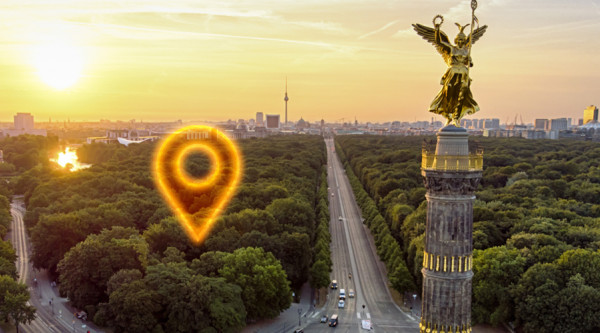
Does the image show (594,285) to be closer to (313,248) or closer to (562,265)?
(562,265)

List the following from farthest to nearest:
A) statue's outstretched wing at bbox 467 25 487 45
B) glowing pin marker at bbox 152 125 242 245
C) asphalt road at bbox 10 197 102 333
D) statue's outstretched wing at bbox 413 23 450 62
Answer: glowing pin marker at bbox 152 125 242 245 → asphalt road at bbox 10 197 102 333 → statue's outstretched wing at bbox 467 25 487 45 → statue's outstretched wing at bbox 413 23 450 62

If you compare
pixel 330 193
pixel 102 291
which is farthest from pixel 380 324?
pixel 330 193

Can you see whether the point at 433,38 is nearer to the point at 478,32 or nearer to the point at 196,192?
the point at 478,32

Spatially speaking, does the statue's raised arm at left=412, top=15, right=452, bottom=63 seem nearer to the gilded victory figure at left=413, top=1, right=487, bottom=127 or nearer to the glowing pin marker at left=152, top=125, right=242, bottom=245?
the gilded victory figure at left=413, top=1, right=487, bottom=127

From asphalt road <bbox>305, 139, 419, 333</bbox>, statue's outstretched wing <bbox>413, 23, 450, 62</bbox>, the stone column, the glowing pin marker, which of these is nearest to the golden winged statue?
statue's outstretched wing <bbox>413, 23, 450, 62</bbox>

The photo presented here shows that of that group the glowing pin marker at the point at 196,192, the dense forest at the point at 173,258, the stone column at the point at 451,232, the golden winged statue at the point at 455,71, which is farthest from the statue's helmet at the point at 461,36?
the glowing pin marker at the point at 196,192
